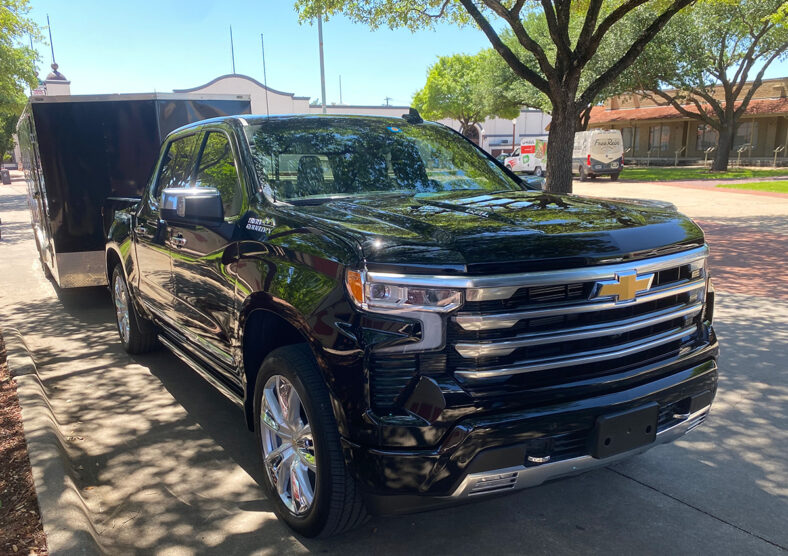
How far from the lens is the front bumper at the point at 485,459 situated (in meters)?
2.33

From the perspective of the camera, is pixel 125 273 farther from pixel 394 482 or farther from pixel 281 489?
pixel 394 482

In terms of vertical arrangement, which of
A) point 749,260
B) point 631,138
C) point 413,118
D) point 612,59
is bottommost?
point 749,260

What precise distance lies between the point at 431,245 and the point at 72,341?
547 cm

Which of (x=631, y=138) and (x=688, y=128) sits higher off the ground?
(x=688, y=128)

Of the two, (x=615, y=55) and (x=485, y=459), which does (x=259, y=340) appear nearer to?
(x=485, y=459)

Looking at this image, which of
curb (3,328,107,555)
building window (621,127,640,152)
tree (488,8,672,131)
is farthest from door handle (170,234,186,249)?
building window (621,127,640,152)

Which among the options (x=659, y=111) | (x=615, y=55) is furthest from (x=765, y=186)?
(x=659, y=111)

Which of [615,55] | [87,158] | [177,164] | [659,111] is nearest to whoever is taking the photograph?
[177,164]

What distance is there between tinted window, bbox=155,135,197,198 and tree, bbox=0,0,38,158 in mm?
18053

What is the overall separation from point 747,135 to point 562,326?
4709 cm

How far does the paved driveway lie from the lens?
9.94ft

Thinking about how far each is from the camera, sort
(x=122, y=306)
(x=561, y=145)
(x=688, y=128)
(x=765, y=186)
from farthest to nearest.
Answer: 1. (x=688, y=128)
2. (x=765, y=186)
3. (x=561, y=145)
4. (x=122, y=306)

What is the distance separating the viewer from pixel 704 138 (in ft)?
→ 147

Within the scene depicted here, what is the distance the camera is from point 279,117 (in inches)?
159
